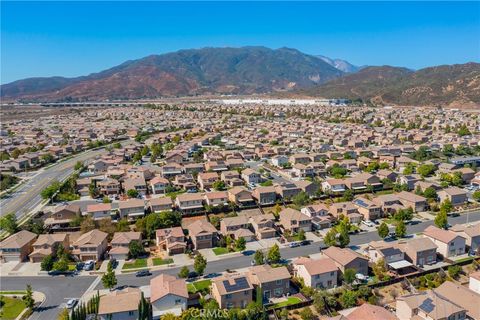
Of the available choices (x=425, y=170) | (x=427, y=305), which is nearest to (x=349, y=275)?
(x=427, y=305)

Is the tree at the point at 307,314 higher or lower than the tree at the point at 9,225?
lower

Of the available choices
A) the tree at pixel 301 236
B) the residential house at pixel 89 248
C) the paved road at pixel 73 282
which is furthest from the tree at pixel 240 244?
the residential house at pixel 89 248

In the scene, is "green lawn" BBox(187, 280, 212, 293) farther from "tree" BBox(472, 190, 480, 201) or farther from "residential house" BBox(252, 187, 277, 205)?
"tree" BBox(472, 190, 480, 201)

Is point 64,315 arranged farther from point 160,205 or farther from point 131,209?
point 160,205

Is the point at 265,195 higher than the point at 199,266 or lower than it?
higher

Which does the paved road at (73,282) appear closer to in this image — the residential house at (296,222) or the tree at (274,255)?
the tree at (274,255)

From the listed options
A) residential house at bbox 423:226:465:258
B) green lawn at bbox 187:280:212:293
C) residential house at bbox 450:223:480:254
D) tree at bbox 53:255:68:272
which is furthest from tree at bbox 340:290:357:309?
tree at bbox 53:255:68:272
